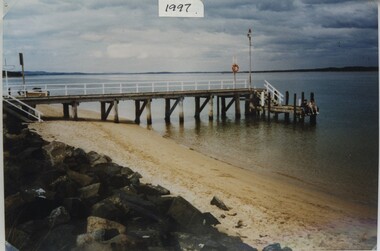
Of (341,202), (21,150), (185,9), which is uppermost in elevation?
(185,9)

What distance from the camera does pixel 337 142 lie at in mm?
13969

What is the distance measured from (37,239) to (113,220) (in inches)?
39.9

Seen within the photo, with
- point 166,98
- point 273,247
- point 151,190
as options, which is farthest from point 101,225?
point 166,98

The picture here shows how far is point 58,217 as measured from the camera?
18.4 feet

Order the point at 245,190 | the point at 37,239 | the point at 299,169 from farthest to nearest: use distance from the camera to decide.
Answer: the point at 299,169, the point at 245,190, the point at 37,239

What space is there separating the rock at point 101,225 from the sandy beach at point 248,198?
150cm

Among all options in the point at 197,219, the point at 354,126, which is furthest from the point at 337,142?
the point at 197,219

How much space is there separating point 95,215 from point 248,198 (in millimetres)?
2961

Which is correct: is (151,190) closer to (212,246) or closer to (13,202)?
(212,246)

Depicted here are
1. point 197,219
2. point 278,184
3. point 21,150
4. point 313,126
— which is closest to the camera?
point 197,219

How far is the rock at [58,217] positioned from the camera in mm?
5535

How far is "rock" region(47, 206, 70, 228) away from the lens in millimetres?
5535

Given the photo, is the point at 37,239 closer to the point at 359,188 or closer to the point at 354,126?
the point at 359,188

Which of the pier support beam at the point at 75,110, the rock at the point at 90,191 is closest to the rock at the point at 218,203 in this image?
the rock at the point at 90,191
